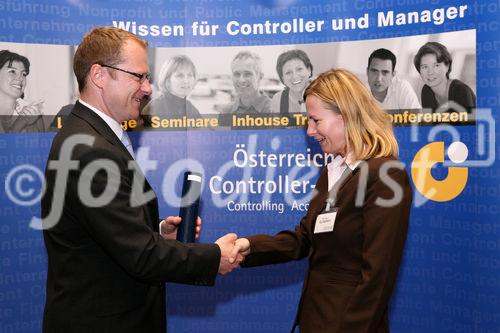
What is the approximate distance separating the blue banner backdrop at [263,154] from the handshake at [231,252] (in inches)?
44.2

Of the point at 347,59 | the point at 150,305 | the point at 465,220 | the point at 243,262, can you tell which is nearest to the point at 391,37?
the point at 347,59

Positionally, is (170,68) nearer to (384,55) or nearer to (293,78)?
(293,78)

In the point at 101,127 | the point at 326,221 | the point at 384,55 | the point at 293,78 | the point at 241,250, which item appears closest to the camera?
the point at 101,127

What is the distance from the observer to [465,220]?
10.0ft

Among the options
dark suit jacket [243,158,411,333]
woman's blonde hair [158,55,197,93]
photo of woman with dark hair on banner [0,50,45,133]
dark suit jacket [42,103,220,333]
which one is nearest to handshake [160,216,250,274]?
dark suit jacket [42,103,220,333]

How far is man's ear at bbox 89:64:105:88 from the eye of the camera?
193cm

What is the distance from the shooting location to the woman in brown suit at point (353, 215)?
183 cm

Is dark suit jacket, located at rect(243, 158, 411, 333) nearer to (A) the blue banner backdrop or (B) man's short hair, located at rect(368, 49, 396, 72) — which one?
(A) the blue banner backdrop

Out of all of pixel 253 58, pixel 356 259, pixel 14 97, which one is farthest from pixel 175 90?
pixel 356 259

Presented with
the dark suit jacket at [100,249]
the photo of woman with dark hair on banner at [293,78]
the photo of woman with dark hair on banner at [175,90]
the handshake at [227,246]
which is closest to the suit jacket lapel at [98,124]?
the dark suit jacket at [100,249]

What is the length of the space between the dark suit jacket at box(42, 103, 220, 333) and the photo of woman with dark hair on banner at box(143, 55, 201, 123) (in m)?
1.59

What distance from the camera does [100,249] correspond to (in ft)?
6.06

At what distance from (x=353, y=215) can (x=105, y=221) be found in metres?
0.88

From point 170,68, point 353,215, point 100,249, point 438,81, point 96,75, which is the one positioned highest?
point 170,68
